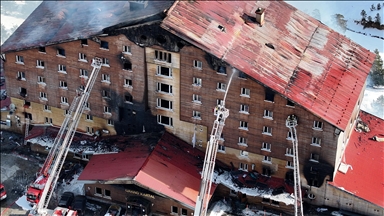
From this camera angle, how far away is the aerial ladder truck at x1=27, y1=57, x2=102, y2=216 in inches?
2997

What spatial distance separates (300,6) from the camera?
5281 inches

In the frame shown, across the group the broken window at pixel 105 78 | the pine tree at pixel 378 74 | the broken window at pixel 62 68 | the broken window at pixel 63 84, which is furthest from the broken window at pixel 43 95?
the pine tree at pixel 378 74

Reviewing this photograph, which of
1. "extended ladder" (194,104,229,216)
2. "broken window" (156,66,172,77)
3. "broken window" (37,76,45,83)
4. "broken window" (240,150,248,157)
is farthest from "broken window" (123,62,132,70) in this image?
"broken window" (240,150,248,157)

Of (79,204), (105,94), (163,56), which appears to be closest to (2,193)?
(79,204)

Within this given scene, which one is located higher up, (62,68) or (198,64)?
(198,64)

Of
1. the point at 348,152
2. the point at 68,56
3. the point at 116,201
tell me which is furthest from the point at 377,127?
the point at 68,56

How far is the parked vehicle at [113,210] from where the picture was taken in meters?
79.6

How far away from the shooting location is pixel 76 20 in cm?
8919

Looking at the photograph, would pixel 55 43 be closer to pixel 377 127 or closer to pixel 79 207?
pixel 79 207

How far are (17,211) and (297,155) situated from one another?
1465 inches

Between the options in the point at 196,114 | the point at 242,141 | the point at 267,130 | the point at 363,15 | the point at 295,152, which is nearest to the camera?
the point at 295,152

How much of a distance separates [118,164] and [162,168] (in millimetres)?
6216

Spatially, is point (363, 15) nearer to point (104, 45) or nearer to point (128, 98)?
point (128, 98)

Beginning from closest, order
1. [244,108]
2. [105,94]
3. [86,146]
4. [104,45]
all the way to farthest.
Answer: [244,108] < [104,45] < [105,94] < [86,146]
